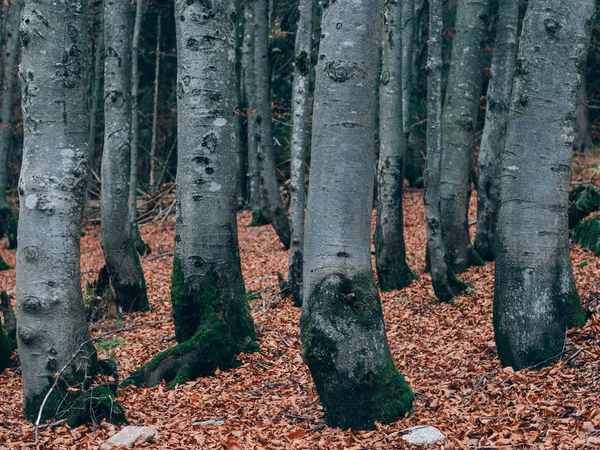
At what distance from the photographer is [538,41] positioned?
5.29 meters

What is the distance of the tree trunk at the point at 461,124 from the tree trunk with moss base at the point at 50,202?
20.9 ft

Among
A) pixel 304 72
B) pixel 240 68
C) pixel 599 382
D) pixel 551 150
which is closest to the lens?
pixel 599 382

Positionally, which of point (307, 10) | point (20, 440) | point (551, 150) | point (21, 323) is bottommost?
point (20, 440)

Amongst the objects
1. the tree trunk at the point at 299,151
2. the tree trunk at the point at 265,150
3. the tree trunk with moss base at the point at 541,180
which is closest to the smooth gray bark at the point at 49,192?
the tree trunk with moss base at the point at 541,180

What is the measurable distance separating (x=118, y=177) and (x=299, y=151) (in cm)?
299

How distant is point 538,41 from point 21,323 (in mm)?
5003

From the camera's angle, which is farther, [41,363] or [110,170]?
[110,170]

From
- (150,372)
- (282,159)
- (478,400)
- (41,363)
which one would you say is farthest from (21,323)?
(282,159)

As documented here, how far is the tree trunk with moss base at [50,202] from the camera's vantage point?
4949 millimetres

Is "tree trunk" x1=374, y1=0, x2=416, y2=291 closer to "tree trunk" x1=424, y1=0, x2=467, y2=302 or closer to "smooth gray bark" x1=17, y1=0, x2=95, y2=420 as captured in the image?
"tree trunk" x1=424, y1=0, x2=467, y2=302

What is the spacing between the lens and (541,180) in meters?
5.25

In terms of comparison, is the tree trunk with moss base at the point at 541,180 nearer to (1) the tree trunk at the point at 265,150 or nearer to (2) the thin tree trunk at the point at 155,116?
(1) the tree trunk at the point at 265,150

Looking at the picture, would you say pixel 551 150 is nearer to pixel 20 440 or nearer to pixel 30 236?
pixel 30 236

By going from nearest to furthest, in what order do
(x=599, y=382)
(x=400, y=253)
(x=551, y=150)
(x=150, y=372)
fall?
(x=599, y=382) → (x=551, y=150) → (x=150, y=372) → (x=400, y=253)
